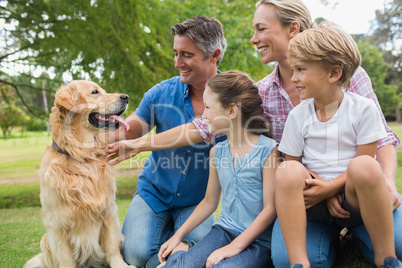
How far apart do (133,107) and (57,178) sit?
500 cm

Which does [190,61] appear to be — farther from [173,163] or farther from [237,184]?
[237,184]

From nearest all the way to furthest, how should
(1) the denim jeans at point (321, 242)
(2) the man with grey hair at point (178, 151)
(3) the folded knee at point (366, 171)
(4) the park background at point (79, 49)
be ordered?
(3) the folded knee at point (366, 171) < (1) the denim jeans at point (321, 242) < (2) the man with grey hair at point (178, 151) < (4) the park background at point (79, 49)

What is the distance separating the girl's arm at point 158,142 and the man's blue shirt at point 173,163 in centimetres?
27

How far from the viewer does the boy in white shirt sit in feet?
6.43

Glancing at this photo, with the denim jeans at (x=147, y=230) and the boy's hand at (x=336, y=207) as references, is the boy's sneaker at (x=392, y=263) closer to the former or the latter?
the boy's hand at (x=336, y=207)

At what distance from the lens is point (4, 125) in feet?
33.5

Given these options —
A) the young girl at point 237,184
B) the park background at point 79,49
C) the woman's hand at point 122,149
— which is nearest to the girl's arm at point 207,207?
the young girl at point 237,184

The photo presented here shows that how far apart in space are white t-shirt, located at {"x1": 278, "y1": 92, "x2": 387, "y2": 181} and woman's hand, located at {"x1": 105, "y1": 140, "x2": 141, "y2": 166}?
1280 mm

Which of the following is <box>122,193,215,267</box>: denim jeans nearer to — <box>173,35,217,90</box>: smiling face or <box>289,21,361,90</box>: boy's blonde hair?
<box>173,35,217,90</box>: smiling face

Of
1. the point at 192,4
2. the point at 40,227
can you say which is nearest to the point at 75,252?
the point at 40,227

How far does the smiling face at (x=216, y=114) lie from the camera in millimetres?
2656

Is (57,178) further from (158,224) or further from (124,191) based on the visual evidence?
(124,191)

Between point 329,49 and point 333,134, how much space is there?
52 centimetres

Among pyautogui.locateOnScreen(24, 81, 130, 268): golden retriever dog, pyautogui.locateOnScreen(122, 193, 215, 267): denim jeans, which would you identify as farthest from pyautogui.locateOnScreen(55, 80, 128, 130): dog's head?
pyautogui.locateOnScreen(122, 193, 215, 267): denim jeans
